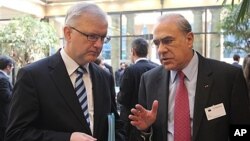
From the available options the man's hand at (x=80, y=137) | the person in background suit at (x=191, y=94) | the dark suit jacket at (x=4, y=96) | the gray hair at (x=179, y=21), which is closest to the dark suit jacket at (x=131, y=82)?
the dark suit jacket at (x=4, y=96)

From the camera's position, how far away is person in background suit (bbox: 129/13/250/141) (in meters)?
1.96

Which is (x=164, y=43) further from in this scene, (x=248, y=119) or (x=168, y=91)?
(x=248, y=119)

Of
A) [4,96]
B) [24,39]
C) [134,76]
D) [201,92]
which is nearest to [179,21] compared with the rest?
[201,92]

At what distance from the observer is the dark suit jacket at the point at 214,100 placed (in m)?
1.96

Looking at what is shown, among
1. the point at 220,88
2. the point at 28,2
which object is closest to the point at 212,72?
the point at 220,88

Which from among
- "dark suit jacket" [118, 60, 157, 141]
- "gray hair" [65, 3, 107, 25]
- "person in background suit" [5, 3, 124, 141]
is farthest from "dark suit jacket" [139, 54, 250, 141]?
"dark suit jacket" [118, 60, 157, 141]

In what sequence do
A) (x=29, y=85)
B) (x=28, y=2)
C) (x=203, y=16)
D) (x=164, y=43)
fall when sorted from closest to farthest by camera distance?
(x=29, y=85) < (x=164, y=43) < (x=203, y=16) < (x=28, y=2)

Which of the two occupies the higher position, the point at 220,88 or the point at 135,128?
the point at 220,88

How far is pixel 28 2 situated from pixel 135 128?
14518 mm

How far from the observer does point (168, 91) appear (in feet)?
6.98

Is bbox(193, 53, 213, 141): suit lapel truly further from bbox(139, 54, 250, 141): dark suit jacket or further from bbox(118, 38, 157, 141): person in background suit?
bbox(118, 38, 157, 141): person in background suit

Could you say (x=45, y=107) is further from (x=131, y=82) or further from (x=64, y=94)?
(x=131, y=82)

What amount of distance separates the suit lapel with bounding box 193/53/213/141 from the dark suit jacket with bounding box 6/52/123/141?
0.54 metres

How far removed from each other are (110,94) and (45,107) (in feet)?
1.60
